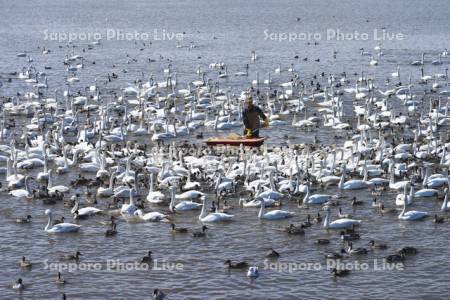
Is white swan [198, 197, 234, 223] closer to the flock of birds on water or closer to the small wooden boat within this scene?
the flock of birds on water

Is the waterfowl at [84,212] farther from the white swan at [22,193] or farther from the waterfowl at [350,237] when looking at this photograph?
the waterfowl at [350,237]

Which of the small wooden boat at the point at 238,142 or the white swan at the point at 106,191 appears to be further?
the small wooden boat at the point at 238,142

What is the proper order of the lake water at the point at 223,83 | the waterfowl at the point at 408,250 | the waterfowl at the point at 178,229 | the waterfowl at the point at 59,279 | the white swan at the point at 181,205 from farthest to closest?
1. the white swan at the point at 181,205
2. the waterfowl at the point at 178,229
3. the waterfowl at the point at 408,250
4. the waterfowl at the point at 59,279
5. the lake water at the point at 223,83

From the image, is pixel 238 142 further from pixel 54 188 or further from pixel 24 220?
pixel 24 220

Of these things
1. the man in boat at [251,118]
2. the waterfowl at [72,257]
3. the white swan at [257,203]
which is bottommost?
the waterfowl at [72,257]

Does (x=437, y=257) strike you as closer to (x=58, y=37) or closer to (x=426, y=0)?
(x=58, y=37)

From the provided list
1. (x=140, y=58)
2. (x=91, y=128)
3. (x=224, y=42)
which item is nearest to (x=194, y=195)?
(x=91, y=128)

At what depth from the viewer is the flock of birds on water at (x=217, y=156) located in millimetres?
27750

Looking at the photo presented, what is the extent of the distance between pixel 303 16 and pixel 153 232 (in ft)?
264

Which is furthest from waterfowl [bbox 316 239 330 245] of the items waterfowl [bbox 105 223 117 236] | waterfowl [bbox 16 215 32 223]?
waterfowl [bbox 16 215 32 223]

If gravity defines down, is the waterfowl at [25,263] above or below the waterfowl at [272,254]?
below

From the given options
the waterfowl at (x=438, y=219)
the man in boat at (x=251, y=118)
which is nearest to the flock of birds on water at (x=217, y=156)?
the waterfowl at (x=438, y=219)

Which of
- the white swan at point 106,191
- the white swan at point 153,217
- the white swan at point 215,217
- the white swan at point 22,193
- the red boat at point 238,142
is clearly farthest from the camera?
the red boat at point 238,142

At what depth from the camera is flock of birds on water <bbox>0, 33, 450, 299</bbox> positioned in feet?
91.0
